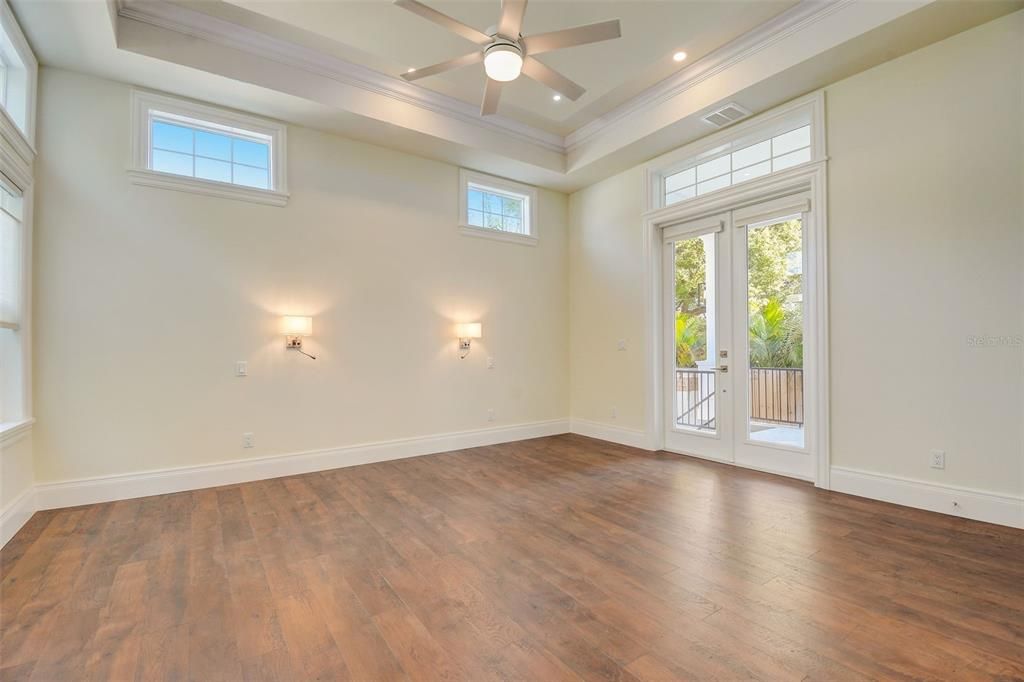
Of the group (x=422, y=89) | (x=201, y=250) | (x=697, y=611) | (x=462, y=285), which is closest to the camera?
(x=697, y=611)

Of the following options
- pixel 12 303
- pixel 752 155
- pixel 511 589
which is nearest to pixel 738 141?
pixel 752 155

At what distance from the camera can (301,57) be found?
3.92 m

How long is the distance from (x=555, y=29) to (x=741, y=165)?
231 centimetres

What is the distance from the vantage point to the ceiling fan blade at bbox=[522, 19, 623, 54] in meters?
2.71

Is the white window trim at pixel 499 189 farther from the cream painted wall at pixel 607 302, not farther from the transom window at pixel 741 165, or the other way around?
the transom window at pixel 741 165

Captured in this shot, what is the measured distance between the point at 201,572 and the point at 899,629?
3.36m

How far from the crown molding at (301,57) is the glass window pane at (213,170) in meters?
0.98

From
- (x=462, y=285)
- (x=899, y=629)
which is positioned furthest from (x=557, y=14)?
(x=899, y=629)

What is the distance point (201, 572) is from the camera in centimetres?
250

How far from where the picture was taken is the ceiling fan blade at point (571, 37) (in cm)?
271

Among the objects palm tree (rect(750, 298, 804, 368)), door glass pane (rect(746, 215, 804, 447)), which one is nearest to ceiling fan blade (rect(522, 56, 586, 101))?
door glass pane (rect(746, 215, 804, 447))

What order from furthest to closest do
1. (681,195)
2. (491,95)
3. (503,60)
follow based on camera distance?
1. (681,195)
2. (491,95)
3. (503,60)

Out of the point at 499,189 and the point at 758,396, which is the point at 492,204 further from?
the point at 758,396

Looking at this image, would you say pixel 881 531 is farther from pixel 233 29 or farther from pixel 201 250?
pixel 233 29
